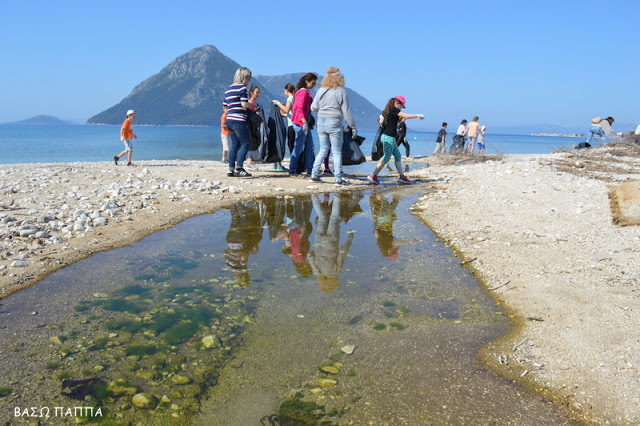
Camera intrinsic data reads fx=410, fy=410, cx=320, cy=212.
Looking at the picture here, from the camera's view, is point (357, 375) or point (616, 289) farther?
point (616, 289)

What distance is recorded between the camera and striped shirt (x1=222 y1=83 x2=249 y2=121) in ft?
31.3

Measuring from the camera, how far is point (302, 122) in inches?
401

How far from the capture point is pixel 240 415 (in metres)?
2.16

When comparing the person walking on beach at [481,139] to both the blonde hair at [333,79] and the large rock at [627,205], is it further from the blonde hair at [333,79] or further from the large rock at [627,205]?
the large rock at [627,205]

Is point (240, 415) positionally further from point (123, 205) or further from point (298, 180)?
point (298, 180)

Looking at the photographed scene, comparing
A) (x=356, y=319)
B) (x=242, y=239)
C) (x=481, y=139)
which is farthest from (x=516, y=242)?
(x=481, y=139)

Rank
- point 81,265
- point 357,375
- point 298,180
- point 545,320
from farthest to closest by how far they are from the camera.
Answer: point 298,180 → point 81,265 → point 545,320 → point 357,375

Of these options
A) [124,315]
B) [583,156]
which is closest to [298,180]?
[124,315]

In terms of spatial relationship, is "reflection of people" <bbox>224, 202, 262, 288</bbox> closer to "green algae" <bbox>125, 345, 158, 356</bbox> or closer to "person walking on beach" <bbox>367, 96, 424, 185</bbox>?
"green algae" <bbox>125, 345, 158, 356</bbox>

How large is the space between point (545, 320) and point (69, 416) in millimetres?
3220

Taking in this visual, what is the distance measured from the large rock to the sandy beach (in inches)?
5.5

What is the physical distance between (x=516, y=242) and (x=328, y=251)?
2.31m

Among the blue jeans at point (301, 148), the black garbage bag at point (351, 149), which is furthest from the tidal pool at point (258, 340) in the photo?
the black garbage bag at point (351, 149)

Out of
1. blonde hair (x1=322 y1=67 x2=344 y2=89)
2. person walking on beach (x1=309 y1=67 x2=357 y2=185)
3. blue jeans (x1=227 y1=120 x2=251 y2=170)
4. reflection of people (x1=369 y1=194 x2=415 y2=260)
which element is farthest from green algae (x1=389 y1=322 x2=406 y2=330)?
blue jeans (x1=227 y1=120 x2=251 y2=170)
